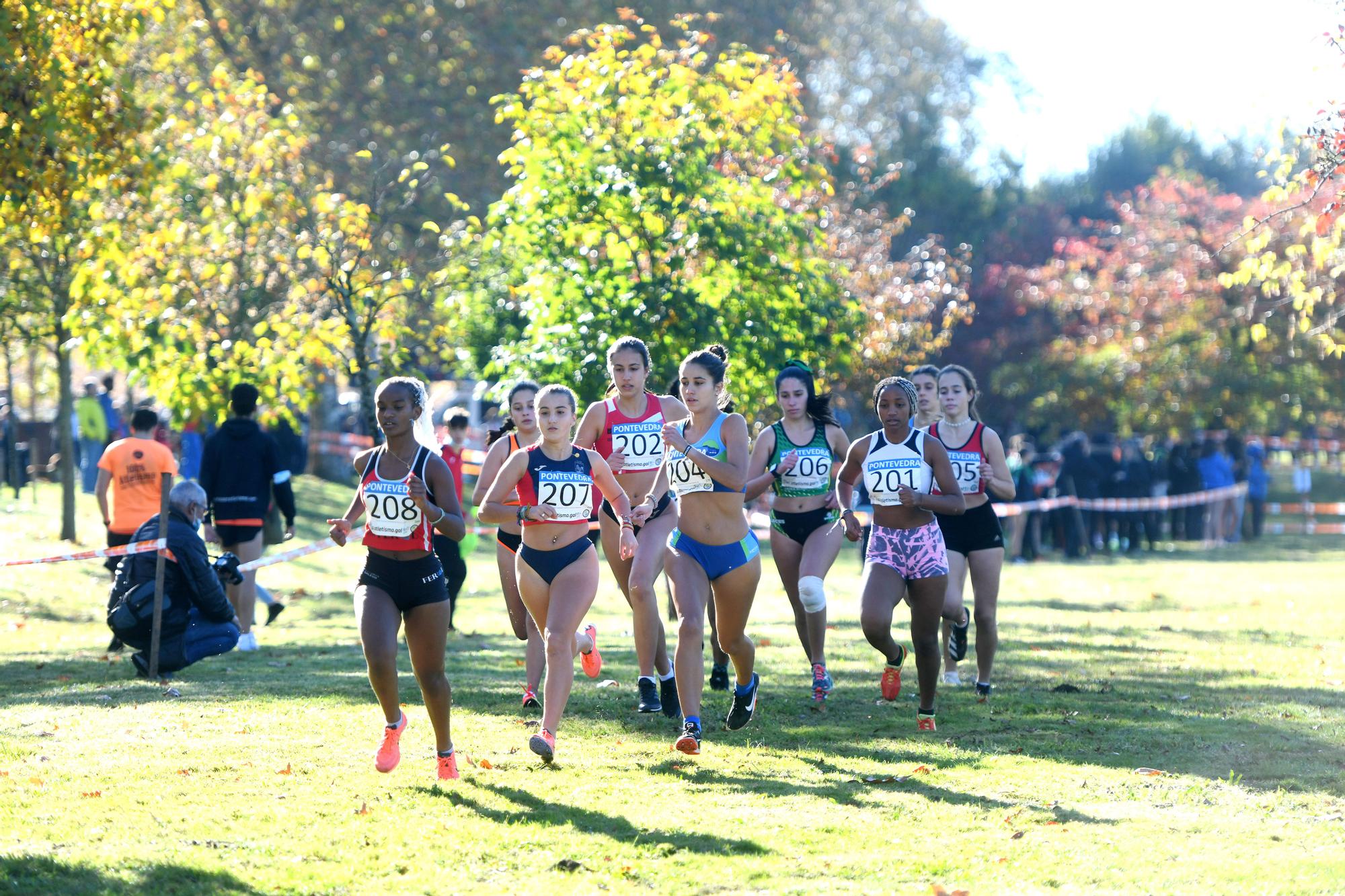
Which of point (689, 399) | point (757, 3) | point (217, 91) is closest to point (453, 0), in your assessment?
point (757, 3)

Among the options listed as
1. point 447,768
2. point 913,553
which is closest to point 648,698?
point 913,553

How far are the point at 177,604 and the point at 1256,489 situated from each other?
1044 inches

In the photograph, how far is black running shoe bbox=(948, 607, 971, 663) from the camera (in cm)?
1114

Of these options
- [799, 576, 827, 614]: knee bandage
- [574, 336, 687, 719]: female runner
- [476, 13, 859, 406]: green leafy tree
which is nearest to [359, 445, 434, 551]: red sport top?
[574, 336, 687, 719]: female runner

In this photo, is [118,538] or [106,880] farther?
[118,538]

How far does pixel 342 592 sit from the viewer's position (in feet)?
64.0

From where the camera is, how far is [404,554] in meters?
7.46

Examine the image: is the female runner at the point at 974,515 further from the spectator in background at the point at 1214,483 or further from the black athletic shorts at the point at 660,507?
the spectator in background at the point at 1214,483

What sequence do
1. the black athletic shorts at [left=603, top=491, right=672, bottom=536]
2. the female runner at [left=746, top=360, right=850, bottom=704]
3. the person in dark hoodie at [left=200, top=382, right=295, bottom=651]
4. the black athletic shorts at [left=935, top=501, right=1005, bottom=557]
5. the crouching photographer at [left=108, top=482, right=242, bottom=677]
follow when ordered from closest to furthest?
the black athletic shorts at [left=603, top=491, right=672, bottom=536] < the female runner at [left=746, top=360, right=850, bottom=704] < the black athletic shorts at [left=935, top=501, right=1005, bottom=557] < the crouching photographer at [left=108, top=482, right=242, bottom=677] < the person in dark hoodie at [left=200, top=382, right=295, bottom=651]

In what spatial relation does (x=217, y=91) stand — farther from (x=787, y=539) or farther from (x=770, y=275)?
(x=787, y=539)

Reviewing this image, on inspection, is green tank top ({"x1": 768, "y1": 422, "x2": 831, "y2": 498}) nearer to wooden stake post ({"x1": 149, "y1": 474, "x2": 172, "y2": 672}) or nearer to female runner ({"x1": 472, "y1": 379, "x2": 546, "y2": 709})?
female runner ({"x1": 472, "y1": 379, "x2": 546, "y2": 709})

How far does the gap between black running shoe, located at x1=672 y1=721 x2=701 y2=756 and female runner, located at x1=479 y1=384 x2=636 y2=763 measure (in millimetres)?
673

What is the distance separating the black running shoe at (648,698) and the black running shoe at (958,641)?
2.39 metres

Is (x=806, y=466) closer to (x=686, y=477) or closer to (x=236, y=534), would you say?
(x=686, y=477)
